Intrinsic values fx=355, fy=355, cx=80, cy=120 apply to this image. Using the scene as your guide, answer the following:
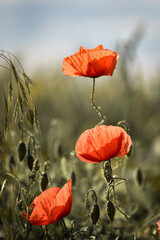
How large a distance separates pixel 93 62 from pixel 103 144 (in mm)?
276

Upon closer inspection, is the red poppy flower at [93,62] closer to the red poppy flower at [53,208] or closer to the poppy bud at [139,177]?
the red poppy flower at [53,208]

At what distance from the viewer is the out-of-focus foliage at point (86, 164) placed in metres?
1.34

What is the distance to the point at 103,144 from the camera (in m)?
1.01

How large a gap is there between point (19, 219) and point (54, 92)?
4739mm

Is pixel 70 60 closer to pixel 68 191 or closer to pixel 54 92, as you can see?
pixel 68 191

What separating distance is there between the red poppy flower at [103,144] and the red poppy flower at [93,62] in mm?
201

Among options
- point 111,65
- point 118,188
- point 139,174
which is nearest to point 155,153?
point 118,188

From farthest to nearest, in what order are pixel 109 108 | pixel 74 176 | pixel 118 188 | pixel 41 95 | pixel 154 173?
1. pixel 41 95
2. pixel 109 108
3. pixel 154 173
4. pixel 118 188
5. pixel 74 176

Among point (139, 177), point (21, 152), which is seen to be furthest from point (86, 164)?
point (21, 152)

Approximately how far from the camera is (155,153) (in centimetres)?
314

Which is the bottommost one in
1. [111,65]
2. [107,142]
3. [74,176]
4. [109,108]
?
[109,108]

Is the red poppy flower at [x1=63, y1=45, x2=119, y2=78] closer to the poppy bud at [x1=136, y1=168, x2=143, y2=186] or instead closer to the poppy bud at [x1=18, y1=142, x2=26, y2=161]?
the poppy bud at [x1=18, y1=142, x2=26, y2=161]

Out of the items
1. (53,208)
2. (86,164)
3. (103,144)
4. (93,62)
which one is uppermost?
(93,62)

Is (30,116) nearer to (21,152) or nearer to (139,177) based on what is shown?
(21,152)
